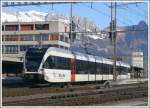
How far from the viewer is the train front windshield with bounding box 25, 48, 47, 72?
107 ft

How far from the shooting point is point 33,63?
32625 mm

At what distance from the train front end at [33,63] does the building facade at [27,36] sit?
5369 cm

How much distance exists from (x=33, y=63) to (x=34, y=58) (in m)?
0.39

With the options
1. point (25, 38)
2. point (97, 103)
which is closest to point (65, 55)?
point (97, 103)

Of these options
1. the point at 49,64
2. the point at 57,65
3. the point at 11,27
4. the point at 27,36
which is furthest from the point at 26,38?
the point at 49,64

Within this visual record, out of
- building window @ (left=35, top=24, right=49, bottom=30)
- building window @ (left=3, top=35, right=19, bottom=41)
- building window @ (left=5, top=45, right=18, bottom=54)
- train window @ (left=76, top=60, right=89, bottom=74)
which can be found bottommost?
train window @ (left=76, top=60, right=89, bottom=74)

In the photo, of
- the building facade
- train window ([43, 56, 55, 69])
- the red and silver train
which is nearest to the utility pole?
the red and silver train

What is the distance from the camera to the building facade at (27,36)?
9569 cm

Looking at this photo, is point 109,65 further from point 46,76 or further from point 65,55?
point 46,76

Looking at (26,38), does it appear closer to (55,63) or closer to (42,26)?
(42,26)

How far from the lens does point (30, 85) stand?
36406 millimetres

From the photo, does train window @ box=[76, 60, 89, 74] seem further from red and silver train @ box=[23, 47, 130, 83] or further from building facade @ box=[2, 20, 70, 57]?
building facade @ box=[2, 20, 70, 57]

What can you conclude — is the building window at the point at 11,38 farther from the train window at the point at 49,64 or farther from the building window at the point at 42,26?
the train window at the point at 49,64

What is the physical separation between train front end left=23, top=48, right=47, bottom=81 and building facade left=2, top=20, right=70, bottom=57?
176 ft
